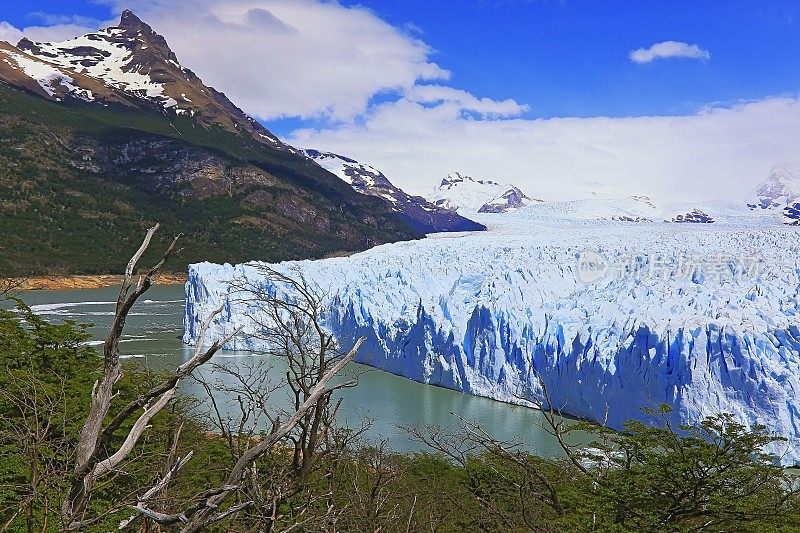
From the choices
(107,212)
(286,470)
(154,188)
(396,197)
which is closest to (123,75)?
(154,188)

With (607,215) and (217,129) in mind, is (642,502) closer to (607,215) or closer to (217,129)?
(607,215)

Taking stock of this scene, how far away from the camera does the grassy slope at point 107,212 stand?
4659 centimetres

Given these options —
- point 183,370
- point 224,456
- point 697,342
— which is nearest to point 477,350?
point 697,342

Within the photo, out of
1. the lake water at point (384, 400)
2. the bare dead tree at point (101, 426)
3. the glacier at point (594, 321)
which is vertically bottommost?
the lake water at point (384, 400)

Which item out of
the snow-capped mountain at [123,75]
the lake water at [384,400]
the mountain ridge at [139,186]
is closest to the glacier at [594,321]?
the lake water at [384,400]

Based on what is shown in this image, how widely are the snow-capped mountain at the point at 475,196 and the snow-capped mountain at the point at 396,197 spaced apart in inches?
442

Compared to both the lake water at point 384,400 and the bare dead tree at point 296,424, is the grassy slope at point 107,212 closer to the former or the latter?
the lake water at point 384,400

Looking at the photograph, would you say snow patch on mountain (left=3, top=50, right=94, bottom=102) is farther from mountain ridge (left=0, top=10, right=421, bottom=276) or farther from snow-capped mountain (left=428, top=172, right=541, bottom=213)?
snow-capped mountain (left=428, top=172, right=541, bottom=213)

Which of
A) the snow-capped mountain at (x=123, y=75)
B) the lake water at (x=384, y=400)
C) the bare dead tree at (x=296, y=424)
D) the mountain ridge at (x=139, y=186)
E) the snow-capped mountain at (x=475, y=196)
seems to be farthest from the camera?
the snow-capped mountain at (x=475, y=196)

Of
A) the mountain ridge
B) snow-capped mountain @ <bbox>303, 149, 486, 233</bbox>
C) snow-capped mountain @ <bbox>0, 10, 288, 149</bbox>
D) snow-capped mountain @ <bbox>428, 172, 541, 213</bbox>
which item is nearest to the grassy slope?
the mountain ridge

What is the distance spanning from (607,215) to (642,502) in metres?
59.5

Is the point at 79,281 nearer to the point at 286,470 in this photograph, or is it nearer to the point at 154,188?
the point at 154,188

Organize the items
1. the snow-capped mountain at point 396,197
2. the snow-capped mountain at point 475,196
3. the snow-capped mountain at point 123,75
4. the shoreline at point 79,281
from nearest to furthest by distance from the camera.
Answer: the shoreline at point 79,281 → the snow-capped mountain at point 123,75 → the snow-capped mountain at point 396,197 → the snow-capped mountain at point 475,196

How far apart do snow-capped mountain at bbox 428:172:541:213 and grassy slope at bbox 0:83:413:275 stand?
202ft
